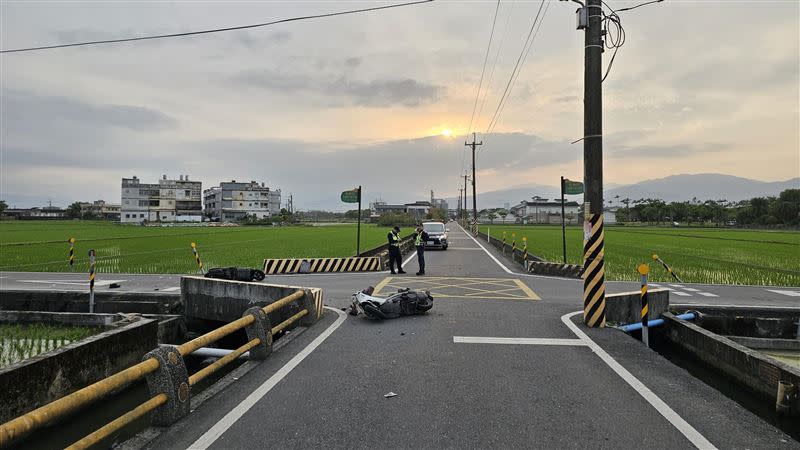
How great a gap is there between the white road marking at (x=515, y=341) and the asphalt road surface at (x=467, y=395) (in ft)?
0.05

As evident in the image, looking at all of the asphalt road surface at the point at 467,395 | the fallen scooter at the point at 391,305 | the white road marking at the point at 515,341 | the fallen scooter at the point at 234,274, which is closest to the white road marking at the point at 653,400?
the asphalt road surface at the point at 467,395

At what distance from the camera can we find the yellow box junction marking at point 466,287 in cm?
1177

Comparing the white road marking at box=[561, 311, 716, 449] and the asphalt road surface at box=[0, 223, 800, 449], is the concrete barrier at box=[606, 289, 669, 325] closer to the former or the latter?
the asphalt road surface at box=[0, 223, 800, 449]

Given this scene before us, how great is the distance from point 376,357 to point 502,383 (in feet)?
6.06

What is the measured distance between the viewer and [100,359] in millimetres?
7535

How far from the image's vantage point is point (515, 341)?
23.6 ft

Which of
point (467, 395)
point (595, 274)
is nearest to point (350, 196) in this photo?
point (595, 274)

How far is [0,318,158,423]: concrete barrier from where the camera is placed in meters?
5.84

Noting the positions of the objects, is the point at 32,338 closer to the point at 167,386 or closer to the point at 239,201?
the point at 167,386

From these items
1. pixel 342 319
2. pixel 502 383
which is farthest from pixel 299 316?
pixel 502 383

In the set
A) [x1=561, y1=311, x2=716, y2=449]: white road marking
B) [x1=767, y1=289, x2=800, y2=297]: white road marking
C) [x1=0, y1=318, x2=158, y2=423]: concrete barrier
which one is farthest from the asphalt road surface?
[x1=767, y1=289, x2=800, y2=297]: white road marking

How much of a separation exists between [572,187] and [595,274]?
33.4ft

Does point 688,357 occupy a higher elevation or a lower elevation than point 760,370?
lower

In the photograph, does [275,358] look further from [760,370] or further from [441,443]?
[760,370]
